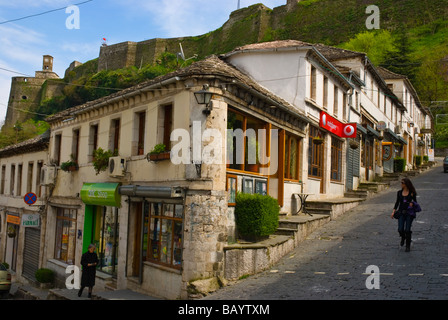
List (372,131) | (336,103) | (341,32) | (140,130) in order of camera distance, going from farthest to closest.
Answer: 1. (341,32)
2. (372,131)
3. (336,103)
4. (140,130)

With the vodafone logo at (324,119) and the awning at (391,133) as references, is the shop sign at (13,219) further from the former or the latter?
the awning at (391,133)

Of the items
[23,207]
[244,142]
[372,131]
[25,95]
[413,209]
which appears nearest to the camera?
[413,209]

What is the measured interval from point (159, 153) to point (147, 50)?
73630 mm

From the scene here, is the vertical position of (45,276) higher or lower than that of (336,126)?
lower

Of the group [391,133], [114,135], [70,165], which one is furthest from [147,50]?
[114,135]

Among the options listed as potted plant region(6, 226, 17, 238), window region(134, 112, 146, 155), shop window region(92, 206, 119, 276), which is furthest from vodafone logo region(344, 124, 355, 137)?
potted plant region(6, 226, 17, 238)

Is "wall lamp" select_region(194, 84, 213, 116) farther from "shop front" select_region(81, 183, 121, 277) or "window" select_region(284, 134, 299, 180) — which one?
"window" select_region(284, 134, 299, 180)

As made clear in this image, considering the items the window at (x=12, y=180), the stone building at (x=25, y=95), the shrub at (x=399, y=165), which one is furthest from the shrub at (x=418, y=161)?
the stone building at (x=25, y=95)

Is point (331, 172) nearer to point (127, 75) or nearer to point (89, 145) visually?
point (89, 145)

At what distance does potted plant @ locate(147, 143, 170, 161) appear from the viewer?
10.9 meters

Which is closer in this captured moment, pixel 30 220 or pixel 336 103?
pixel 30 220

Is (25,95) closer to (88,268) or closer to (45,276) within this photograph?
(45,276)

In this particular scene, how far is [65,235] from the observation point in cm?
1738

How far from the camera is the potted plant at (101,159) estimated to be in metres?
14.0
